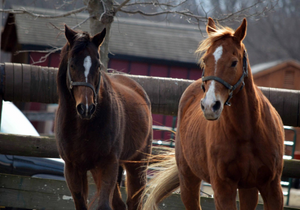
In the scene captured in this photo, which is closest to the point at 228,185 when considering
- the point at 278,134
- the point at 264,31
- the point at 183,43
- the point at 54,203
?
the point at 278,134

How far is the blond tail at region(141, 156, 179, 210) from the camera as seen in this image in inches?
177

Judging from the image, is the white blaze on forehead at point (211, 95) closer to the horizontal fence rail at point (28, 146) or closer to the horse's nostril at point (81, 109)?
the horse's nostril at point (81, 109)

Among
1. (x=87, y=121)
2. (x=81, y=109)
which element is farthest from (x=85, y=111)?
(x=87, y=121)

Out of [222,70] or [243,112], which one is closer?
[222,70]

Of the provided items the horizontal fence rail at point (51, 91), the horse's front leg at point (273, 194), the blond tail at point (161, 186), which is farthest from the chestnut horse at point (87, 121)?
the horse's front leg at point (273, 194)

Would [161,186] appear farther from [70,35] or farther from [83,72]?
[70,35]

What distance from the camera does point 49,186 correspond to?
5031 millimetres

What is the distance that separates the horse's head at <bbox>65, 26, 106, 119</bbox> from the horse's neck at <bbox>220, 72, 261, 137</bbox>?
116 centimetres

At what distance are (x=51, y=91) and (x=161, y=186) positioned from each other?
1.87 meters

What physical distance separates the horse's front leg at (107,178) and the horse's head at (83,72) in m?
0.67

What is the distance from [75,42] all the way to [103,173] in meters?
1.28

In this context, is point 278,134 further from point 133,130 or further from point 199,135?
point 133,130

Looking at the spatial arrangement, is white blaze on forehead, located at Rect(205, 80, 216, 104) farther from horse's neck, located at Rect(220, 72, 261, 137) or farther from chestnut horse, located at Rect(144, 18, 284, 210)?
horse's neck, located at Rect(220, 72, 261, 137)

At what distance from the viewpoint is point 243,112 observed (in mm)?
3287
